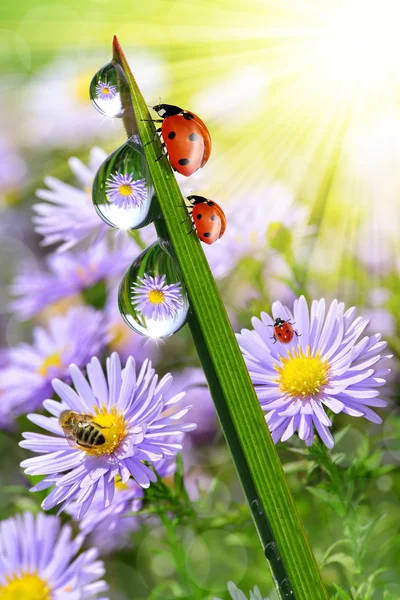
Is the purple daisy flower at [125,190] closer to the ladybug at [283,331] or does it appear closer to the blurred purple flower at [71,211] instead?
the ladybug at [283,331]

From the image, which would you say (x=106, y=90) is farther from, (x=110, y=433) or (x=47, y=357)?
(x=47, y=357)

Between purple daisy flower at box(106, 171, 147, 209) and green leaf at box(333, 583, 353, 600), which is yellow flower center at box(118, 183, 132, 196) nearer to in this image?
purple daisy flower at box(106, 171, 147, 209)

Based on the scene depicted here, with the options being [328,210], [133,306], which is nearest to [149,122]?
[133,306]

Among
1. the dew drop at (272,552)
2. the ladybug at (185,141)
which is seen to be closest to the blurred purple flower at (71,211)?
the ladybug at (185,141)

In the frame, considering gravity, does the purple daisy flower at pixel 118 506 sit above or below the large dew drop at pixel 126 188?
below

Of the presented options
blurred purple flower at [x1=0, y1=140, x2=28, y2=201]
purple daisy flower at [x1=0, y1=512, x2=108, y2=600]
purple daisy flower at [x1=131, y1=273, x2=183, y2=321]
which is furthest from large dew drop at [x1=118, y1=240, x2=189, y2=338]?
blurred purple flower at [x1=0, y1=140, x2=28, y2=201]
